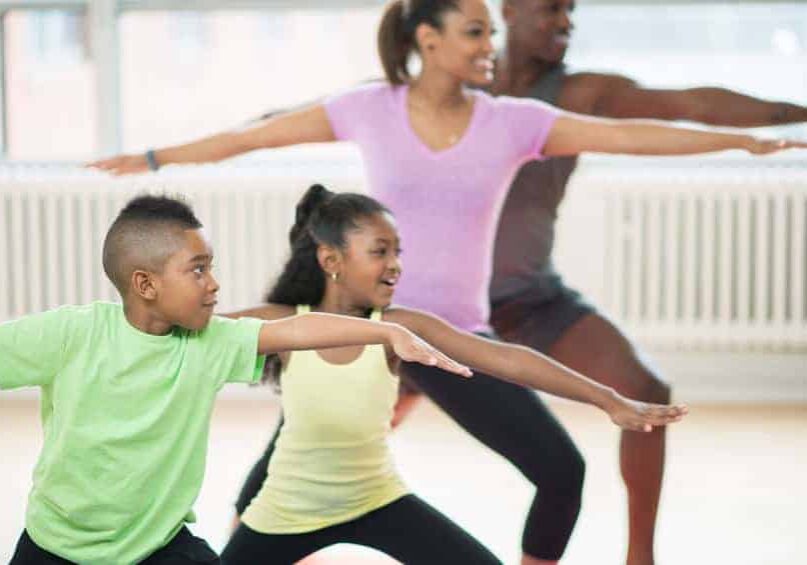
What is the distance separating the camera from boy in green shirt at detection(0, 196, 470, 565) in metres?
2.24

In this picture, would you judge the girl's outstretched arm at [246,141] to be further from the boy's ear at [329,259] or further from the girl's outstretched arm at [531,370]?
the girl's outstretched arm at [531,370]

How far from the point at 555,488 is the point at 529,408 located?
15 cm

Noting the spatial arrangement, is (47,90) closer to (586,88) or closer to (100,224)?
(100,224)

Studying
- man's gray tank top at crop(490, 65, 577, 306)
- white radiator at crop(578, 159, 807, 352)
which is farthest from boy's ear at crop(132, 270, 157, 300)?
white radiator at crop(578, 159, 807, 352)

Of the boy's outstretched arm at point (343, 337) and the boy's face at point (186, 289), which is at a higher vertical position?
the boy's face at point (186, 289)

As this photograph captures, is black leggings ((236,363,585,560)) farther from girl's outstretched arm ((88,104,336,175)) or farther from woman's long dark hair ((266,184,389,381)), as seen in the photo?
girl's outstretched arm ((88,104,336,175))

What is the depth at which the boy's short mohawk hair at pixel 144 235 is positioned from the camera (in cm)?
228

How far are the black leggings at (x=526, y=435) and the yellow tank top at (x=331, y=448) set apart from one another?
0.46ft

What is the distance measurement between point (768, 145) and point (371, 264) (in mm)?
759

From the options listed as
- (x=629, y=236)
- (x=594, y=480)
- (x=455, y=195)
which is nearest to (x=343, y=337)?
(x=455, y=195)

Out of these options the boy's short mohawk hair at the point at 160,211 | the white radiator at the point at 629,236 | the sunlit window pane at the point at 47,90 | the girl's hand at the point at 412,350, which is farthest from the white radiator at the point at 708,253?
the girl's hand at the point at 412,350

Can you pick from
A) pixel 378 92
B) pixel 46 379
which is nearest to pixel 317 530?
pixel 46 379

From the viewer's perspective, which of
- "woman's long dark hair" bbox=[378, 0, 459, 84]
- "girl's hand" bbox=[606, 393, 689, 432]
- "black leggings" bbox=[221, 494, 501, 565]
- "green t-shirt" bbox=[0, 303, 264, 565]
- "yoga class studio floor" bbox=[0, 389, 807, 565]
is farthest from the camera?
"yoga class studio floor" bbox=[0, 389, 807, 565]

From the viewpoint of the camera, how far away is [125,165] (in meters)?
3.08
